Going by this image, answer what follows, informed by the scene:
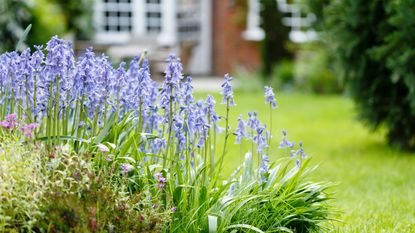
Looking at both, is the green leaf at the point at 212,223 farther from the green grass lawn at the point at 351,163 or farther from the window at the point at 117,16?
the window at the point at 117,16

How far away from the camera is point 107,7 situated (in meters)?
21.1

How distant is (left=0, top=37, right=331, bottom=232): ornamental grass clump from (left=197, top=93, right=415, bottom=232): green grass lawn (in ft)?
1.40

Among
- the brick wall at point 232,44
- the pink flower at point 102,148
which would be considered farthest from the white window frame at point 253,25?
the pink flower at point 102,148

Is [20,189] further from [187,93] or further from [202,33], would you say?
[202,33]

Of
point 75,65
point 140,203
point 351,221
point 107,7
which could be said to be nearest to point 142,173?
point 140,203

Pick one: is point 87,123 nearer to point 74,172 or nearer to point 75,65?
point 75,65

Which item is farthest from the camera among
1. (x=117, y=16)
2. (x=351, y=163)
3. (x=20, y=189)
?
(x=117, y=16)

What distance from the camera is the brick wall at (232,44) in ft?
66.7

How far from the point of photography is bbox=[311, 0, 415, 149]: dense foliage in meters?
7.52

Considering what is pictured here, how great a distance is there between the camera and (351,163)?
7520mm

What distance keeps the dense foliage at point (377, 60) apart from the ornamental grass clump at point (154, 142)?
374cm

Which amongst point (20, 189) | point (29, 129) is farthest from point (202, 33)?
point (20, 189)

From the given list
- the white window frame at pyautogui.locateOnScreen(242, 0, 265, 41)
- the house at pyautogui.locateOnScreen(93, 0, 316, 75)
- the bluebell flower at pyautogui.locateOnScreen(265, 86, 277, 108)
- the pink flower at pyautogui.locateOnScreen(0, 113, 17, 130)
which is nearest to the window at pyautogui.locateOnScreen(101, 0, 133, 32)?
the house at pyautogui.locateOnScreen(93, 0, 316, 75)

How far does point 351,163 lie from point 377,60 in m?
1.15
